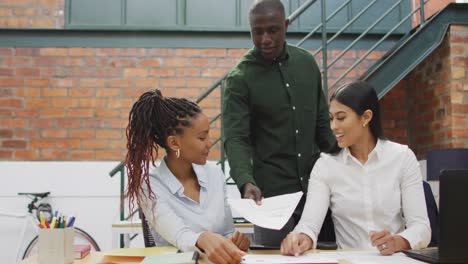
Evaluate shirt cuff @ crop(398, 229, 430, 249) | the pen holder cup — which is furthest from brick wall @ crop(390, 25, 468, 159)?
the pen holder cup

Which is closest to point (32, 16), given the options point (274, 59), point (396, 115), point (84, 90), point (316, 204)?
point (84, 90)

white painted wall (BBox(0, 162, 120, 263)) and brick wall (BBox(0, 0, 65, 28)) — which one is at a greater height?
brick wall (BBox(0, 0, 65, 28))

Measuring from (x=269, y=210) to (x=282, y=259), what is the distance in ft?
0.58

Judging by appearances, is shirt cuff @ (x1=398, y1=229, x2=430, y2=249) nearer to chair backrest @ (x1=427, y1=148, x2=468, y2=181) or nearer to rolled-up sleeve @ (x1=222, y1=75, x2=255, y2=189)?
rolled-up sleeve @ (x1=222, y1=75, x2=255, y2=189)

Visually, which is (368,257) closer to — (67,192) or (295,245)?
(295,245)

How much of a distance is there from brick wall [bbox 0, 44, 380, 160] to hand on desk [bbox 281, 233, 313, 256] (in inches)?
102

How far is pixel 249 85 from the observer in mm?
1915

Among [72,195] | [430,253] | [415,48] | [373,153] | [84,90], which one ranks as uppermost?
[415,48]

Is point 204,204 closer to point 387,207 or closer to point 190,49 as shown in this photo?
point 387,207

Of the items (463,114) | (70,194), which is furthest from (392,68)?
(70,194)

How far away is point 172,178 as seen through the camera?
1573 mm

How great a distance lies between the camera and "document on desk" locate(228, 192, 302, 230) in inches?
48.9

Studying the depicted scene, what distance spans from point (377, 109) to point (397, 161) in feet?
0.61

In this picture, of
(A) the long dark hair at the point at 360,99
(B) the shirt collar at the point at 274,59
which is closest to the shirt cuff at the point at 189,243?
(A) the long dark hair at the point at 360,99
